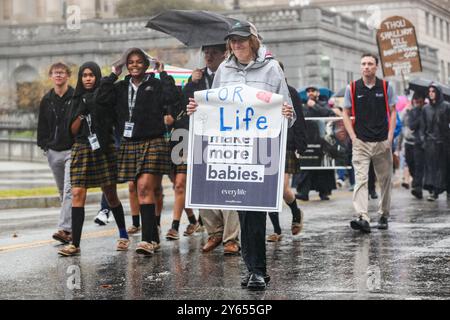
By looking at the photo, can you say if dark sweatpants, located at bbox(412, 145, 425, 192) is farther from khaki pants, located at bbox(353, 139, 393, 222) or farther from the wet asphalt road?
khaki pants, located at bbox(353, 139, 393, 222)

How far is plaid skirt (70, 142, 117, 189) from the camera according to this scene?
10359mm

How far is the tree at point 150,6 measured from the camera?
53.3 metres

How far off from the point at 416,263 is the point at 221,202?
1.90m

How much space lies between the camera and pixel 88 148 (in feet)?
34.1

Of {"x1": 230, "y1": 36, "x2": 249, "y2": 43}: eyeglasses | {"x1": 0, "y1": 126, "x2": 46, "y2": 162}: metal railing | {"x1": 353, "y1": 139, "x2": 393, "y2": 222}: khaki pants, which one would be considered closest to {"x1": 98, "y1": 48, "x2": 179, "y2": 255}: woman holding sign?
{"x1": 230, "y1": 36, "x2": 249, "y2": 43}: eyeglasses

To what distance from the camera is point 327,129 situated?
20062 mm

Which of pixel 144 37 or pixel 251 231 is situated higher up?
pixel 144 37

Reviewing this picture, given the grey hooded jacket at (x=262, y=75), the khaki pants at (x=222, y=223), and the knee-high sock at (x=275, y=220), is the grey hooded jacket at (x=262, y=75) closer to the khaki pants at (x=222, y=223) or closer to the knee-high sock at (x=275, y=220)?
the khaki pants at (x=222, y=223)

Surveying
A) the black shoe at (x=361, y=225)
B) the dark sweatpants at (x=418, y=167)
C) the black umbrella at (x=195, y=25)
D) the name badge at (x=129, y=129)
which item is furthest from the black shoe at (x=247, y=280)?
the dark sweatpants at (x=418, y=167)

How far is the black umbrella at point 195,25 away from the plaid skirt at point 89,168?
1429 mm
